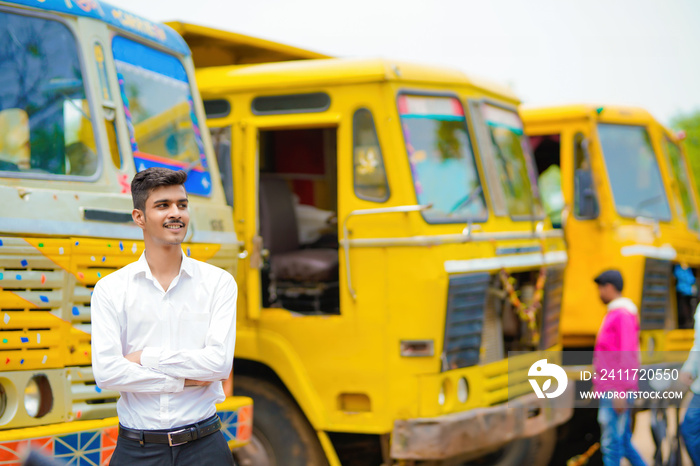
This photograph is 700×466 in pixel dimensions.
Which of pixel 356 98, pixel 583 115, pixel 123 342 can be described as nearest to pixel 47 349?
pixel 123 342

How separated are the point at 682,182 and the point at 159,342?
747 centimetres

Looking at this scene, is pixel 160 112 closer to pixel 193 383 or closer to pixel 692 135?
pixel 193 383

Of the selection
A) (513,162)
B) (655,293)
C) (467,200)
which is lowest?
(655,293)

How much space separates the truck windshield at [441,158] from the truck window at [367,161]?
0.67 ft

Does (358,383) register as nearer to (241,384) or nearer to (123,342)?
(241,384)

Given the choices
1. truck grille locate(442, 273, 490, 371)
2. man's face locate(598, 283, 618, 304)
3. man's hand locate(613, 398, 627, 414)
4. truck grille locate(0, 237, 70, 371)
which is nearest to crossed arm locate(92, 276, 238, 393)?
truck grille locate(0, 237, 70, 371)

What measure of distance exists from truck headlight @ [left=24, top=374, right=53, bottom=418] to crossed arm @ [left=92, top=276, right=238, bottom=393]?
3.53ft

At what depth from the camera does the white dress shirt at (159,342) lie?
3172mm

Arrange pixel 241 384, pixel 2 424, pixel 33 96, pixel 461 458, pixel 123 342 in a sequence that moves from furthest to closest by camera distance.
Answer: pixel 461 458 < pixel 241 384 < pixel 33 96 < pixel 2 424 < pixel 123 342

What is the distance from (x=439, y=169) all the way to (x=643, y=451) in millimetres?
4339

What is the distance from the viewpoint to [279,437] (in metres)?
6.06

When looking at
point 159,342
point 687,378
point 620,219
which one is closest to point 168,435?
point 159,342

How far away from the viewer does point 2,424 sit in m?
3.99

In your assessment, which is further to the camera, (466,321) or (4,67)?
(466,321)
